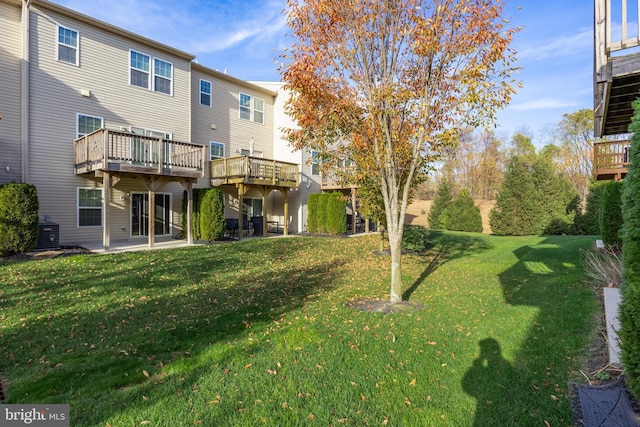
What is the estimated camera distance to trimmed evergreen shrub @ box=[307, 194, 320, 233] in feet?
57.8

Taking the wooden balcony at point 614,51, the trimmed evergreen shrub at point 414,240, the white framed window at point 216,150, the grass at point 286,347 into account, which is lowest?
the grass at point 286,347

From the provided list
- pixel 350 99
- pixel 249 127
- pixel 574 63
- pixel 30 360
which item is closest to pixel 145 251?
pixel 30 360

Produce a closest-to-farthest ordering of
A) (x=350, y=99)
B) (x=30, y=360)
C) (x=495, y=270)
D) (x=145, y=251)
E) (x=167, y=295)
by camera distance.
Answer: (x=30, y=360), (x=350, y=99), (x=167, y=295), (x=495, y=270), (x=145, y=251)

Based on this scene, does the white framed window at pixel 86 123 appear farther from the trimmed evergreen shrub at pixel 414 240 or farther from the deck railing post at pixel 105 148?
the trimmed evergreen shrub at pixel 414 240

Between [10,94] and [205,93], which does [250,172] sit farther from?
[10,94]

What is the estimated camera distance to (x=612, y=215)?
28.0 ft

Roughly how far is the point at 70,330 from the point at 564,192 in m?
24.2

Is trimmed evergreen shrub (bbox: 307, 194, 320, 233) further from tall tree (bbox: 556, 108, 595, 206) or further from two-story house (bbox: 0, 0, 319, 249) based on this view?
tall tree (bbox: 556, 108, 595, 206)

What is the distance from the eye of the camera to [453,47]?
510cm

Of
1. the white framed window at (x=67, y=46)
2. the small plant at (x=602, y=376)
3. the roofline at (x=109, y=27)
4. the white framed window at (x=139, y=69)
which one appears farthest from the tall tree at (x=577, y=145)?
the white framed window at (x=67, y=46)

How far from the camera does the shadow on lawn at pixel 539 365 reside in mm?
2720

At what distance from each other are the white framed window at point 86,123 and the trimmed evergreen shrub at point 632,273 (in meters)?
14.6

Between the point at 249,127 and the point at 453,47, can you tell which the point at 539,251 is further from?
the point at 249,127

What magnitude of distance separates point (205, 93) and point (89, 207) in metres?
7.25
